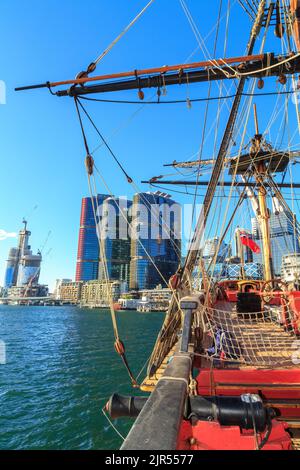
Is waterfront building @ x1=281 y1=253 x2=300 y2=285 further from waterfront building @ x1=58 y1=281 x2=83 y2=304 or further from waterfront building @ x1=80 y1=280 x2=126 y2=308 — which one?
waterfront building @ x1=58 y1=281 x2=83 y2=304

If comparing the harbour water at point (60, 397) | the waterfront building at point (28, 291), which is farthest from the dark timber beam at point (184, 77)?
the waterfront building at point (28, 291)

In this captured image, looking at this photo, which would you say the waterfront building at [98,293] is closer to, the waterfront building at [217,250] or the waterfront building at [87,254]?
the waterfront building at [87,254]

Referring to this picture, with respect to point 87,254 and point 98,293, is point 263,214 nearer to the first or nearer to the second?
point 98,293

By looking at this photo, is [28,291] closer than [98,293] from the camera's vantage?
No

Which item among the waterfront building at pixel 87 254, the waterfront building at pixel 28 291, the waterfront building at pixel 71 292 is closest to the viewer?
the waterfront building at pixel 71 292

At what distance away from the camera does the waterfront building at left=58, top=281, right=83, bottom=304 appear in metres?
153

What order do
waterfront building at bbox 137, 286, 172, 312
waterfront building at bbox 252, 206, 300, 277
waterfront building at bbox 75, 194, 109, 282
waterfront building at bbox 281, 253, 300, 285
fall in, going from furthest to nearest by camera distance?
waterfront building at bbox 75, 194, 109, 282, waterfront building at bbox 137, 286, 172, 312, waterfront building at bbox 252, 206, 300, 277, waterfront building at bbox 281, 253, 300, 285

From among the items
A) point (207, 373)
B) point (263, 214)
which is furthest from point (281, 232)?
point (207, 373)

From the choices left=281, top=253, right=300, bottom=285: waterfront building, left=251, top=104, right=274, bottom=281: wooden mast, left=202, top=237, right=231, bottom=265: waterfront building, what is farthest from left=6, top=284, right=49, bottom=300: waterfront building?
left=202, top=237, right=231, bottom=265: waterfront building

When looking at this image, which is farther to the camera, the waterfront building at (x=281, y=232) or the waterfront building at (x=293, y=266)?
the waterfront building at (x=281, y=232)

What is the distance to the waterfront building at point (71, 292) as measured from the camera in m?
153

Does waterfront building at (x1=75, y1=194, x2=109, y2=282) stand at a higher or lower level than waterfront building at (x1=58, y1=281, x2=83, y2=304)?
higher

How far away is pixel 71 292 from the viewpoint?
15888 centimetres

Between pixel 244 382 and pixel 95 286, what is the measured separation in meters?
131
